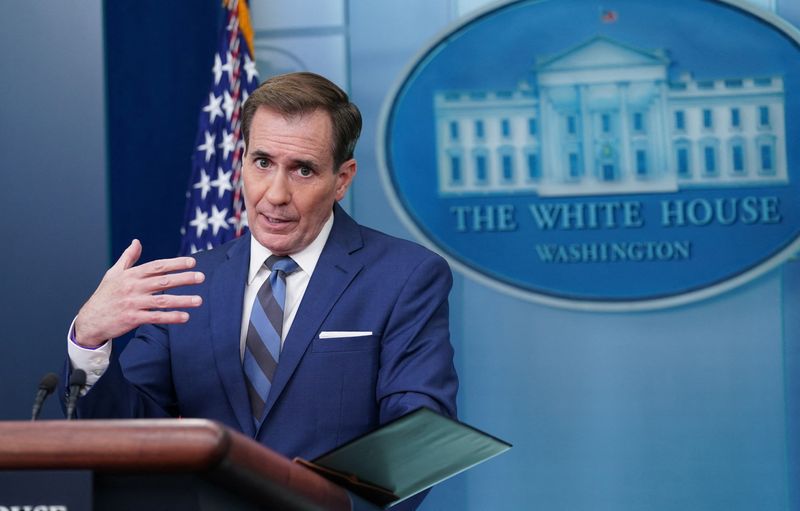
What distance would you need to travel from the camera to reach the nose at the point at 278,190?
2.21 m

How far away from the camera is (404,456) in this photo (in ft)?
5.01

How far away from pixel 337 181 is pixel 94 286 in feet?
3.41

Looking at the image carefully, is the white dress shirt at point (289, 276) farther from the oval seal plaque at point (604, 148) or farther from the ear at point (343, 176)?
the oval seal plaque at point (604, 148)

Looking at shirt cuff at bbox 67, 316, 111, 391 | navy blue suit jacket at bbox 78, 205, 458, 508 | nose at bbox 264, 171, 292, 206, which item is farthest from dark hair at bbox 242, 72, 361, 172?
shirt cuff at bbox 67, 316, 111, 391

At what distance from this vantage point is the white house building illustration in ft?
11.1

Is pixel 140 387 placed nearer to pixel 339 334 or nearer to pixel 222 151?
pixel 339 334

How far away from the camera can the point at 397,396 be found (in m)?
2.08

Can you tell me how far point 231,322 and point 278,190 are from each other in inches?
11.5

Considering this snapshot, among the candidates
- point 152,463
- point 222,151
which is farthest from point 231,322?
point 222,151

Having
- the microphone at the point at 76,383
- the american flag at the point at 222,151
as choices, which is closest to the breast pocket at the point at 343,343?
the microphone at the point at 76,383

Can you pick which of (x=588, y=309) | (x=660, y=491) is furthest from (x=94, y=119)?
(x=660, y=491)

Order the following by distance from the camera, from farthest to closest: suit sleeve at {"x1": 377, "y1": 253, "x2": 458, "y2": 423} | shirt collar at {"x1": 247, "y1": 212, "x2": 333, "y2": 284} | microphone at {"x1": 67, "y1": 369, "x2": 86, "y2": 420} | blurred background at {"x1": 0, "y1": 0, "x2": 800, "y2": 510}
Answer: blurred background at {"x1": 0, "y1": 0, "x2": 800, "y2": 510}, shirt collar at {"x1": 247, "y1": 212, "x2": 333, "y2": 284}, suit sleeve at {"x1": 377, "y1": 253, "x2": 458, "y2": 423}, microphone at {"x1": 67, "y1": 369, "x2": 86, "y2": 420}

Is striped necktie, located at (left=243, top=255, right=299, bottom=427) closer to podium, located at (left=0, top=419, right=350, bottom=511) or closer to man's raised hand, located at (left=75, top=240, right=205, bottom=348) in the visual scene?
man's raised hand, located at (left=75, top=240, right=205, bottom=348)

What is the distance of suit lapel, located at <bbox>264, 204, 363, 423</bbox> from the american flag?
110 centimetres
